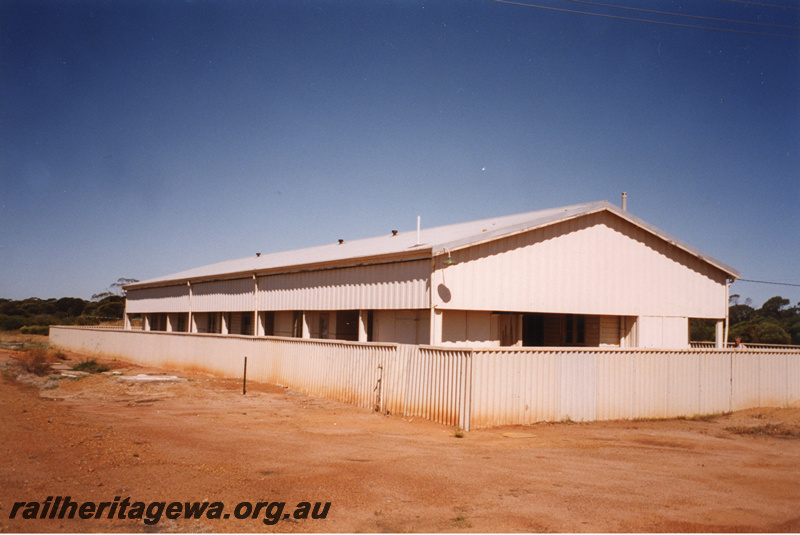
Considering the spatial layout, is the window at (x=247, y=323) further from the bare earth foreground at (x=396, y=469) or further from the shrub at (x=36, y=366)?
the bare earth foreground at (x=396, y=469)

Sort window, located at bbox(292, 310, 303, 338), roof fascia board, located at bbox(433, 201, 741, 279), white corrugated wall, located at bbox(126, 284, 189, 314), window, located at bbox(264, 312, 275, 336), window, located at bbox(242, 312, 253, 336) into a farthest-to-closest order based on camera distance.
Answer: white corrugated wall, located at bbox(126, 284, 189, 314)
window, located at bbox(242, 312, 253, 336)
window, located at bbox(264, 312, 275, 336)
window, located at bbox(292, 310, 303, 338)
roof fascia board, located at bbox(433, 201, 741, 279)

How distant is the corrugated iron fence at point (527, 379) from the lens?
12602 millimetres

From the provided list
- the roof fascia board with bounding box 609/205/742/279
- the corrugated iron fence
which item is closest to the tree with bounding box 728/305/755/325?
the roof fascia board with bounding box 609/205/742/279

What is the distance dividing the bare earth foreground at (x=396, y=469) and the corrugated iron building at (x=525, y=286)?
4.44 m

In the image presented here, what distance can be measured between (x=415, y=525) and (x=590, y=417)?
8.67 metres

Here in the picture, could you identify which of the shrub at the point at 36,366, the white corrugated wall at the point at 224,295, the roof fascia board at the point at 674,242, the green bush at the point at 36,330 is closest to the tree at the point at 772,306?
→ the roof fascia board at the point at 674,242

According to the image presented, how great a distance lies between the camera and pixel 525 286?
17.8 m

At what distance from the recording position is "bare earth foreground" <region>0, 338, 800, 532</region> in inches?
258

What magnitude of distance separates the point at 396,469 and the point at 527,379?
17.1 ft

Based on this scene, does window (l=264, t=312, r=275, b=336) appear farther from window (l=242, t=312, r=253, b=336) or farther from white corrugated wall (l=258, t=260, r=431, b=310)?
white corrugated wall (l=258, t=260, r=431, b=310)

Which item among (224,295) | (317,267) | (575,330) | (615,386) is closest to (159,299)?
(224,295)

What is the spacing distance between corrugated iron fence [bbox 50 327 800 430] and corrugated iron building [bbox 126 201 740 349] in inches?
85.5

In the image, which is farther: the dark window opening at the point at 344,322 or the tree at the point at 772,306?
the tree at the point at 772,306

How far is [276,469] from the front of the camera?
8.36 metres
